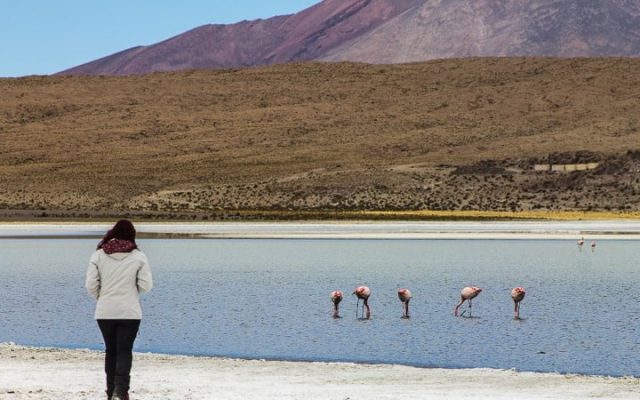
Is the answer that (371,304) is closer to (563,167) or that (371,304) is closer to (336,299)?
(336,299)

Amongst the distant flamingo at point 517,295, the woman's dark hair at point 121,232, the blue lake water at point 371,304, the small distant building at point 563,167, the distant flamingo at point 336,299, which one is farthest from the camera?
the small distant building at point 563,167

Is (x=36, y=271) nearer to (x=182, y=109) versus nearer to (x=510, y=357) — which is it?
(x=510, y=357)

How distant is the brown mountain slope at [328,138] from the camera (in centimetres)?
8275

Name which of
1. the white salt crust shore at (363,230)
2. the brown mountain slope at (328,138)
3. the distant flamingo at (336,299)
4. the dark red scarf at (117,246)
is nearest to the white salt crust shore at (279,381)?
the dark red scarf at (117,246)

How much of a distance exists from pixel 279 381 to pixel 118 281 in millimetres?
2739

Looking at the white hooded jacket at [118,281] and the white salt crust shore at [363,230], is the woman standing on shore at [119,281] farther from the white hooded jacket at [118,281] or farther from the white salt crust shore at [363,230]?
the white salt crust shore at [363,230]

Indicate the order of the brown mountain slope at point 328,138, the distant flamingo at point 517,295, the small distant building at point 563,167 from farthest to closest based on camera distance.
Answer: the small distant building at point 563,167, the brown mountain slope at point 328,138, the distant flamingo at point 517,295

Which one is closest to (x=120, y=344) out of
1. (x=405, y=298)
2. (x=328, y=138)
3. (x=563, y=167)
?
(x=405, y=298)

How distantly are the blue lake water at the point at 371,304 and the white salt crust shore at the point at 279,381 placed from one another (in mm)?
859

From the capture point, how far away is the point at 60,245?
42.2 metres

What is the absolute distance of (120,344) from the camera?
1035 centimetres

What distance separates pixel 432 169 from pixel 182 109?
38.4 m

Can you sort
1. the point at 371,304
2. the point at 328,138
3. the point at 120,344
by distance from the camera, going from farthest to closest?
the point at 328,138 → the point at 371,304 → the point at 120,344

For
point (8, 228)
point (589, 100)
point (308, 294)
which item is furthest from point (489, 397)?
point (589, 100)
